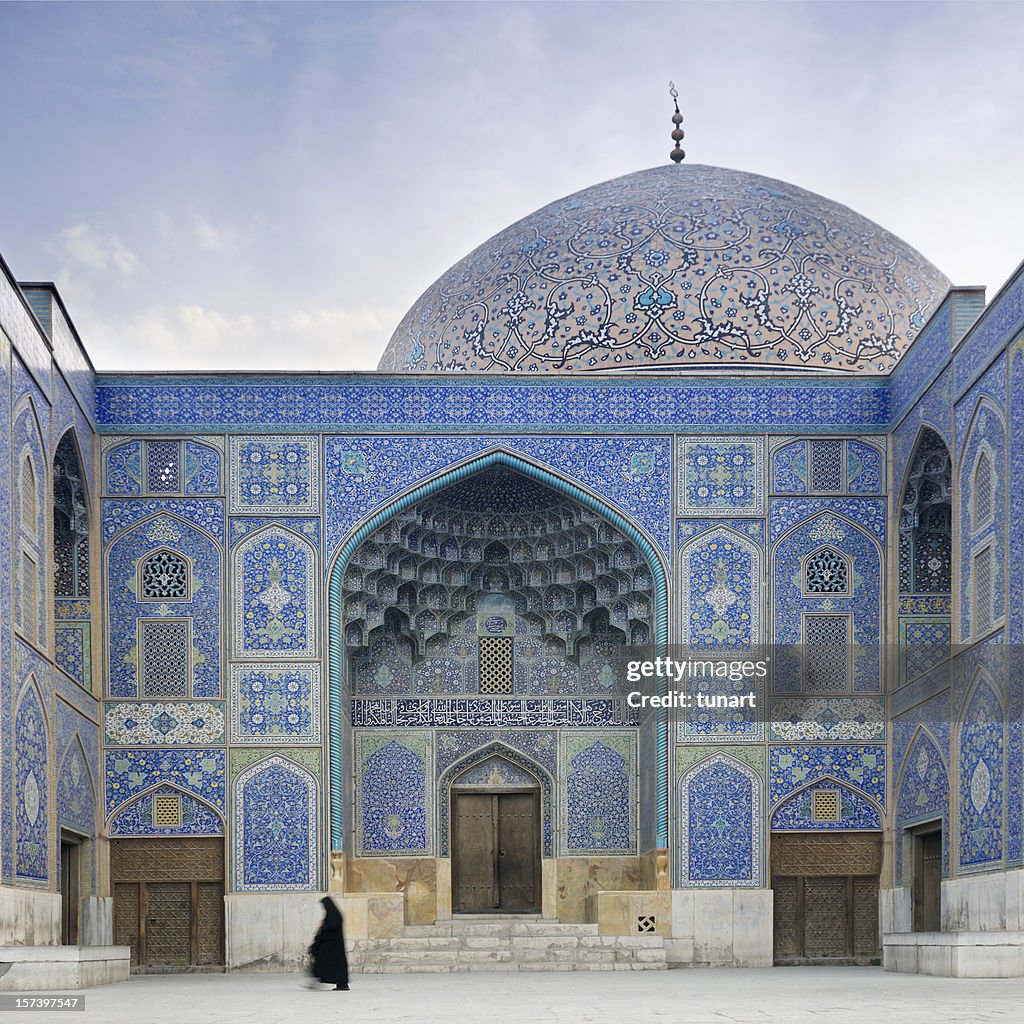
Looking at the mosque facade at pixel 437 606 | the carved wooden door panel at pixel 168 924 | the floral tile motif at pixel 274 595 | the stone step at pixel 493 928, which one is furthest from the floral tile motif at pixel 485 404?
the stone step at pixel 493 928

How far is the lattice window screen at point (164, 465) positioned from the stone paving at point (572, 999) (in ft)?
11.9

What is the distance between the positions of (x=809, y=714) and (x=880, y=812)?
35.7 inches

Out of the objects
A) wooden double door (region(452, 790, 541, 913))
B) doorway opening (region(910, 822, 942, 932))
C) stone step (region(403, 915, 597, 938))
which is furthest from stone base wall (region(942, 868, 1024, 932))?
wooden double door (region(452, 790, 541, 913))

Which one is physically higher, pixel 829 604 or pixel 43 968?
pixel 829 604

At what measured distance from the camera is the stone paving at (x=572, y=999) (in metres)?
7.05

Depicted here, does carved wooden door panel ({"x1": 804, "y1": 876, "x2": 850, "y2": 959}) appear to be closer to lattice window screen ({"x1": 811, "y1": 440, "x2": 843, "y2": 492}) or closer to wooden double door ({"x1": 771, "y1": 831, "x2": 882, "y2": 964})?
wooden double door ({"x1": 771, "y1": 831, "x2": 882, "y2": 964})

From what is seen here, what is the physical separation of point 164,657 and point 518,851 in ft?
11.3

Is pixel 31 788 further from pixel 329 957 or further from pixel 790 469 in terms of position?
pixel 790 469

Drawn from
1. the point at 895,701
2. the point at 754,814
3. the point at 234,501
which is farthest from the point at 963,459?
the point at 234,501

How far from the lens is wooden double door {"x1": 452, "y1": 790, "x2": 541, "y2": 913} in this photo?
14.2 metres

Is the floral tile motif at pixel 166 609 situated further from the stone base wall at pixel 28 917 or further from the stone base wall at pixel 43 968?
the stone base wall at pixel 43 968

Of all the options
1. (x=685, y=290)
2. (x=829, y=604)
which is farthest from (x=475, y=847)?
Answer: (x=685, y=290)

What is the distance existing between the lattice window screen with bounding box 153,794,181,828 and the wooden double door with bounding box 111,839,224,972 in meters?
0.14

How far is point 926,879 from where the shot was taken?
12734 millimetres
